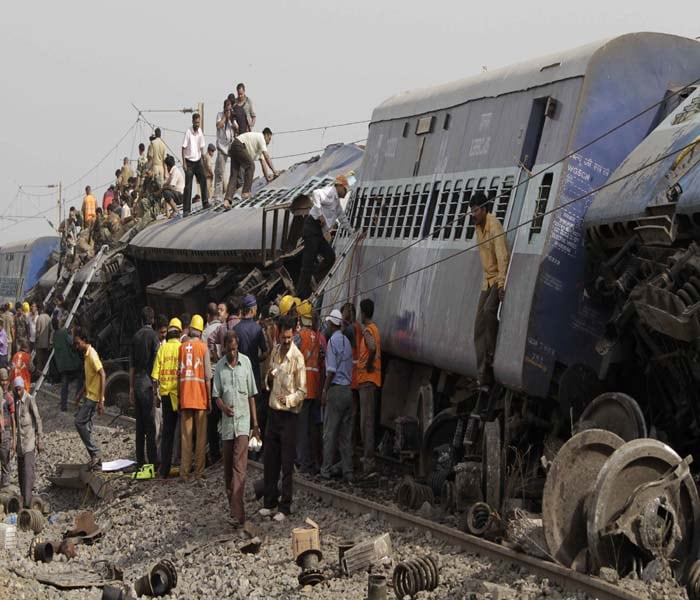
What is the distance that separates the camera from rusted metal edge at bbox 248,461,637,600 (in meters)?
Result: 9.34

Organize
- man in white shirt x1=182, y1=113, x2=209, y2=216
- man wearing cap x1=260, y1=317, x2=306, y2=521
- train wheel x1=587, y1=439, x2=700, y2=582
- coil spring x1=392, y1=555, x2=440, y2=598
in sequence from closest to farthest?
train wheel x1=587, y1=439, x2=700, y2=582 < coil spring x1=392, y1=555, x2=440, y2=598 < man wearing cap x1=260, y1=317, x2=306, y2=521 < man in white shirt x1=182, y1=113, x2=209, y2=216

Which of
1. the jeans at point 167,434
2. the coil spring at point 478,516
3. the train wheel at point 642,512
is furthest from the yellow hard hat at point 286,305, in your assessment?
the train wheel at point 642,512

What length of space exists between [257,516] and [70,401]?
14549 millimetres

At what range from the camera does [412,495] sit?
14.2 m

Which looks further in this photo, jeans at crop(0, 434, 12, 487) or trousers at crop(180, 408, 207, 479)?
jeans at crop(0, 434, 12, 487)

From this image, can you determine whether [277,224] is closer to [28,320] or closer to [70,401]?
[70,401]

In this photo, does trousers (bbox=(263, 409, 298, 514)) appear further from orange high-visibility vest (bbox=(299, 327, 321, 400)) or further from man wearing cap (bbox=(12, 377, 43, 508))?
man wearing cap (bbox=(12, 377, 43, 508))

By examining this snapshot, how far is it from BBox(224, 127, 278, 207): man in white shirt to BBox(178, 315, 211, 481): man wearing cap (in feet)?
34.7

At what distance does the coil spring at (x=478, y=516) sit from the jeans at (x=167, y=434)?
5800 mm

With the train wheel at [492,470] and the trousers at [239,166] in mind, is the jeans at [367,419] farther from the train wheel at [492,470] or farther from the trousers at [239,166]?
the trousers at [239,166]

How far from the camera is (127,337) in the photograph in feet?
102

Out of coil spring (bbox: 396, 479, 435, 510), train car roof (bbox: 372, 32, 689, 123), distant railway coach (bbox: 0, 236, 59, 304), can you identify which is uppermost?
train car roof (bbox: 372, 32, 689, 123)

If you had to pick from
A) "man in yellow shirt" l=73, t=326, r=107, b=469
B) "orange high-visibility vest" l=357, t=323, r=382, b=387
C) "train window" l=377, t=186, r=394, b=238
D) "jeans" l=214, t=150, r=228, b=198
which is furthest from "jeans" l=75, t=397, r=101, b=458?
"jeans" l=214, t=150, r=228, b=198

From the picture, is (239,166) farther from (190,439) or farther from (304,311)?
(190,439)
